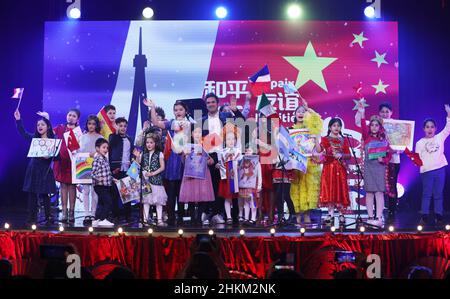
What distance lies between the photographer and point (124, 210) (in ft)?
30.0

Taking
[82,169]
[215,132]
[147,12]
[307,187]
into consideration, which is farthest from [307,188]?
[147,12]

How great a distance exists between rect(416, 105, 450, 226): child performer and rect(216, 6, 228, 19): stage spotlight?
3.48m

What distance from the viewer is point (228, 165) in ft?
26.9

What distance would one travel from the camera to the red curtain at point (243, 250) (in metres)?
6.16

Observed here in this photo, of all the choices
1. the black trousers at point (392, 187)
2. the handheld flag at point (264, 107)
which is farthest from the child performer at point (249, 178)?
the black trousers at point (392, 187)

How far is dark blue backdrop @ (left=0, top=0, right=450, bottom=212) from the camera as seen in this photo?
1021cm

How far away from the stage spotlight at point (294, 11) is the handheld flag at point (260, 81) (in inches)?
57.7

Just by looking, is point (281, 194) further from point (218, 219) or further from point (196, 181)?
point (196, 181)

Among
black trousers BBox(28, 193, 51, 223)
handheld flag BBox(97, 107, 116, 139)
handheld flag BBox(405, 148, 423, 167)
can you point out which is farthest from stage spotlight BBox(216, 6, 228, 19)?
black trousers BBox(28, 193, 51, 223)

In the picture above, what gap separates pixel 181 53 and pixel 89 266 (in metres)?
4.77

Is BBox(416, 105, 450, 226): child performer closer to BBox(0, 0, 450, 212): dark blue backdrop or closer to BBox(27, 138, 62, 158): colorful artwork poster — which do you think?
BBox(0, 0, 450, 212): dark blue backdrop

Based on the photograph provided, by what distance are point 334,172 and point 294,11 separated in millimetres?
3269
